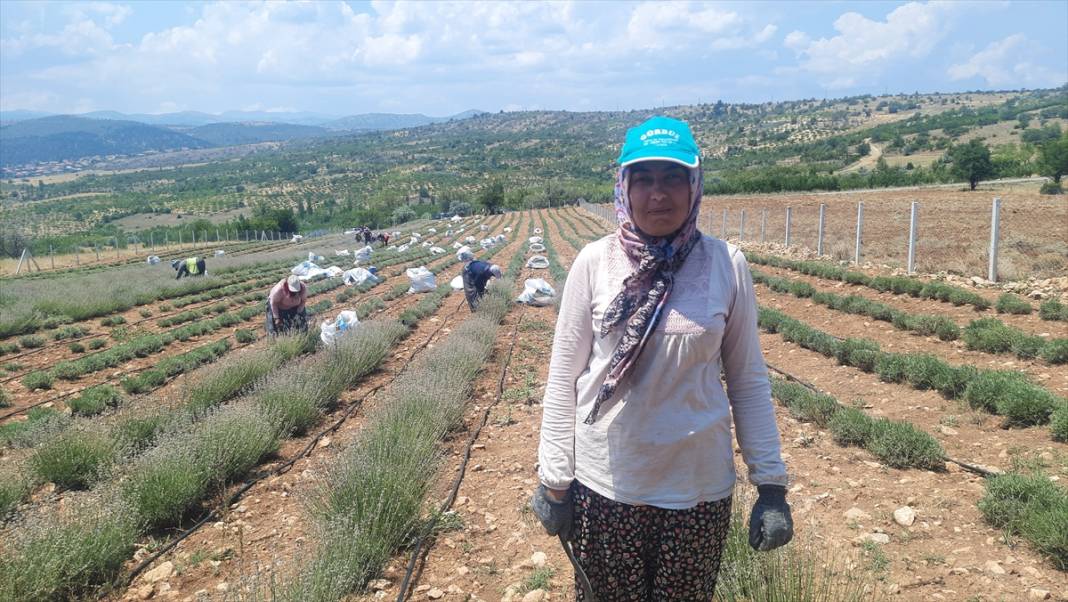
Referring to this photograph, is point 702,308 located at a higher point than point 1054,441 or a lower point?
higher

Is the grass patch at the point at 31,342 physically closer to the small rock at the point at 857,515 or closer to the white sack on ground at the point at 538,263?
the white sack on ground at the point at 538,263

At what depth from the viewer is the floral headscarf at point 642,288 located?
6.29 ft

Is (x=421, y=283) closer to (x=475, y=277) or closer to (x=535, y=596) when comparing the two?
(x=475, y=277)

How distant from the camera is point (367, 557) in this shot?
3826 mm

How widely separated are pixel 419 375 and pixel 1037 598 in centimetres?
521

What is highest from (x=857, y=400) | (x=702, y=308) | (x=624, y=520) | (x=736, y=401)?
(x=702, y=308)

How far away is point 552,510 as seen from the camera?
6.97ft

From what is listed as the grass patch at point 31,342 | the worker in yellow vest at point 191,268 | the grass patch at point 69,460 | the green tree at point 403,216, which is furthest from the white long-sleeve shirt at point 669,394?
the green tree at point 403,216

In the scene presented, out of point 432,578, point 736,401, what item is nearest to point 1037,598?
point 736,401

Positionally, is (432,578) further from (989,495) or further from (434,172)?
(434,172)

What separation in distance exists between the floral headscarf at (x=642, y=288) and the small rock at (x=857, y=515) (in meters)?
3.02

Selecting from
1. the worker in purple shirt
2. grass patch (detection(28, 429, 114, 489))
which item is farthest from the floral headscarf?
the worker in purple shirt

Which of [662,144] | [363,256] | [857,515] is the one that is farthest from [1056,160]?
[662,144]

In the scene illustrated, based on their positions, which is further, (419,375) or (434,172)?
(434,172)
